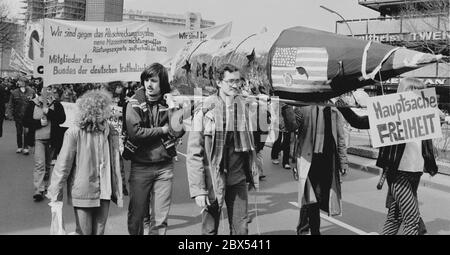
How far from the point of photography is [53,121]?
7.47 meters

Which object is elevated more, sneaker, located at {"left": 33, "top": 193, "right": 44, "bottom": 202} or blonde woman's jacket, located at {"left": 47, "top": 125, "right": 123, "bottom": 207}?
blonde woman's jacket, located at {"left": 47, "top": 125, "right": 123, "bottom": 207}

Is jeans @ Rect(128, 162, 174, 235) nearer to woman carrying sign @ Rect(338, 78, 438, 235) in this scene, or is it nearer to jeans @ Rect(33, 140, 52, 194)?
woman carrying sign @ Rect(338, 78, 438, 235)

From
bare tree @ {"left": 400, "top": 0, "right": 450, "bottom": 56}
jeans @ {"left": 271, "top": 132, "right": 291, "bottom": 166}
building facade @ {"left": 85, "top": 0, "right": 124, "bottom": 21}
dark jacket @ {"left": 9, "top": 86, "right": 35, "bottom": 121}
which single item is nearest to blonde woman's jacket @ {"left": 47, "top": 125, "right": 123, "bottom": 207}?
jeans @ {"left": 271, "top": 132, "right": 291, "bottom": 166}

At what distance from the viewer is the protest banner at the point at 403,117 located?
4305 mm

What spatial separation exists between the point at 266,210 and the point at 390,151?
8.84ft

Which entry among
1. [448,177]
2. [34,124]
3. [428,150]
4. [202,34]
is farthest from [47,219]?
[448,177]

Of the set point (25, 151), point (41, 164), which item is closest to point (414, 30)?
point (25, 151)

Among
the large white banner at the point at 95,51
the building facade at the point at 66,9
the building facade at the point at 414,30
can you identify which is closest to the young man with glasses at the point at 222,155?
the large white banner at the point at 95,51

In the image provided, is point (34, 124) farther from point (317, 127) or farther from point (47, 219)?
point (317, 127)

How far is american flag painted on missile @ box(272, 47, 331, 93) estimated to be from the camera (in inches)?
166

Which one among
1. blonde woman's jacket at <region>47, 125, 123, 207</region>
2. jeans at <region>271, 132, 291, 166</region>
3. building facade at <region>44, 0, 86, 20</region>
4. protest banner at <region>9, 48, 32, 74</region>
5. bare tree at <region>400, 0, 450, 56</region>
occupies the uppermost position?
building facade at <region>44, 0, 86, 20</region>

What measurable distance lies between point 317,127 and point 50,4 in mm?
106706

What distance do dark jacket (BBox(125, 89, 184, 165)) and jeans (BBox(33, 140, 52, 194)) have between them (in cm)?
358
